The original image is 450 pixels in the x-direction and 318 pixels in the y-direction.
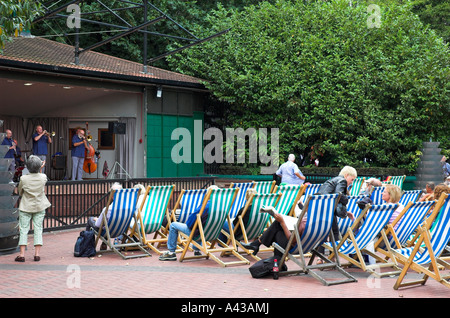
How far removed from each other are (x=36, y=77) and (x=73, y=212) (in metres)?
7.25

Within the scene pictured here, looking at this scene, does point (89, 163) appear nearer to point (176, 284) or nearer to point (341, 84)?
point (341, 84)

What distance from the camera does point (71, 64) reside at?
22.5 m

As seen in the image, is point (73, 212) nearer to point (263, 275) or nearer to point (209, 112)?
point (263, 275)

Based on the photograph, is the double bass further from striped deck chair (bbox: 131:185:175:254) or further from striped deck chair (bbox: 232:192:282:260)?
striped deck chair (bbox: 232:192:282:260)

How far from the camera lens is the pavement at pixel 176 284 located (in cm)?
718

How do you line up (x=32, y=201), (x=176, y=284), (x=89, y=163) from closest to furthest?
(x=176, y=284), (x=32, y=201), (x=89, y=163)

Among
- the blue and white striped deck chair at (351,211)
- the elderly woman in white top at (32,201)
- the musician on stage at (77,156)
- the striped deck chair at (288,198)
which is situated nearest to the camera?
the blue and white striped deck chair at (351,211)

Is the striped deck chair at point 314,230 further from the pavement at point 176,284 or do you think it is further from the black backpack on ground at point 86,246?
the black backpack on ground at point 86,246

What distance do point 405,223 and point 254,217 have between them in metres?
2.44

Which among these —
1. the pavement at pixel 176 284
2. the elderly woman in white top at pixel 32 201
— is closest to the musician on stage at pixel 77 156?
the elderly woman in white top at pixel 32 201

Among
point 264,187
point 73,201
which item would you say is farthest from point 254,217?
point 73,201

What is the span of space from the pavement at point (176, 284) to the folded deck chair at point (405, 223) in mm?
500

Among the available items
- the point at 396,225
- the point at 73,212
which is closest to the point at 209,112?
the point at 73,212

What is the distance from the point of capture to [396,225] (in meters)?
9.12
